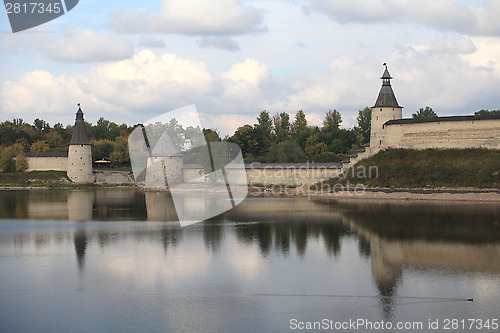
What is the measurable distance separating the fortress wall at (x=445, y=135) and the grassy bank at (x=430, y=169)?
1.93 feet

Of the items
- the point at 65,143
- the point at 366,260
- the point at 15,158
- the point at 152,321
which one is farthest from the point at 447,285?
the point at 65,143

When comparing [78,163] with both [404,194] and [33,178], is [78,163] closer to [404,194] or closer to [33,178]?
[33,178]

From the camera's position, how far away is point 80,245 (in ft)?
59.7

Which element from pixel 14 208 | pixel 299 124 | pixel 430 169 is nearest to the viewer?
pixel 14 208

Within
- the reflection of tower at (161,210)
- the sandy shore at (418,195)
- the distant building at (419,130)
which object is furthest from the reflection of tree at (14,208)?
the distant building at (419,130)

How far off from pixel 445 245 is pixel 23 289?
11.6 metres

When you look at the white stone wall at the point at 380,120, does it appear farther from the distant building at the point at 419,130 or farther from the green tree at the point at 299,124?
the green tree at the point at 299,124

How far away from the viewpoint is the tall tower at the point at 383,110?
41.0 meters

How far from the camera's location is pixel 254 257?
16.0 metres

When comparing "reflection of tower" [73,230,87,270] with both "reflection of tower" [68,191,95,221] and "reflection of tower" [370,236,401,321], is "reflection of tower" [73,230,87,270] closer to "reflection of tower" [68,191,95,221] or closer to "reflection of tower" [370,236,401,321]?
"reflection of tower" [68,191,95,221]

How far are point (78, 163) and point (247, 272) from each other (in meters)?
40.4

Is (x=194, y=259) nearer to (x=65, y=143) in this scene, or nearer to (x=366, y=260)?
(x=366, y=260)

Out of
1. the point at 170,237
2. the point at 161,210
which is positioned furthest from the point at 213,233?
the point at 161,210

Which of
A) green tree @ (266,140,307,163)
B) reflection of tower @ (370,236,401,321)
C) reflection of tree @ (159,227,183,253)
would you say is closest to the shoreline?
green tree @ (266,140,307,163)
